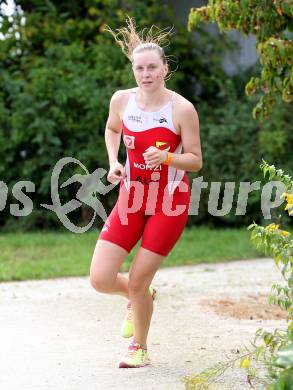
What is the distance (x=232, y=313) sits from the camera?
787 cm

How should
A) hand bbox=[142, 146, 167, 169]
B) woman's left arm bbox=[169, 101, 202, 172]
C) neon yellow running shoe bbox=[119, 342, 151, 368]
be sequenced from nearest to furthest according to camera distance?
hand bbox=[142, 146, 167, 169]
woman's left arm bbox=[169, 101, 202, 172]
neon yellow running shoe bbox=[119, 342, 151, 368]

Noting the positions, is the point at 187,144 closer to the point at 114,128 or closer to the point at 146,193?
the point at 146,193

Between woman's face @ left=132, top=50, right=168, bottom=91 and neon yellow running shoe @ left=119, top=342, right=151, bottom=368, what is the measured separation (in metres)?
1.63

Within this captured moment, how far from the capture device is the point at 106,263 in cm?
580

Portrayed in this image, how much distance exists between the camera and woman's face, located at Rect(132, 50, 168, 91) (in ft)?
18.9

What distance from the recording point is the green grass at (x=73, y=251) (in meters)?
10.1

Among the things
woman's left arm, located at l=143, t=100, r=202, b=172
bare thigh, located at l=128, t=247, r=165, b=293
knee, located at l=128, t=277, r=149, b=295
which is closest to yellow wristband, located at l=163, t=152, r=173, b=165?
woman's left arm, located at l=143, t=100, r=202, b=172

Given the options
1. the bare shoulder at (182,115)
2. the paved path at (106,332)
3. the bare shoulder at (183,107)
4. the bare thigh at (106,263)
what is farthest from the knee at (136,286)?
the bare shoulder at (183,107)

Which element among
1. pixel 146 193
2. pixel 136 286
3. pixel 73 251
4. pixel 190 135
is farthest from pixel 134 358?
pixel 73 251

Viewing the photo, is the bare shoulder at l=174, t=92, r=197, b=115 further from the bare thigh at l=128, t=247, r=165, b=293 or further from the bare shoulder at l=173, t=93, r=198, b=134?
the bare thigh at l=128, t=247, r=165, b=293

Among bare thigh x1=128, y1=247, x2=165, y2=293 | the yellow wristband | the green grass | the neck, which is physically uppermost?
the neck

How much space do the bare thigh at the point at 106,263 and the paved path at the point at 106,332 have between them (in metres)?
0.55

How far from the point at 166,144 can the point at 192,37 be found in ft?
30.8

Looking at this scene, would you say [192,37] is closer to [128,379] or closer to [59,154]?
[59,154]
